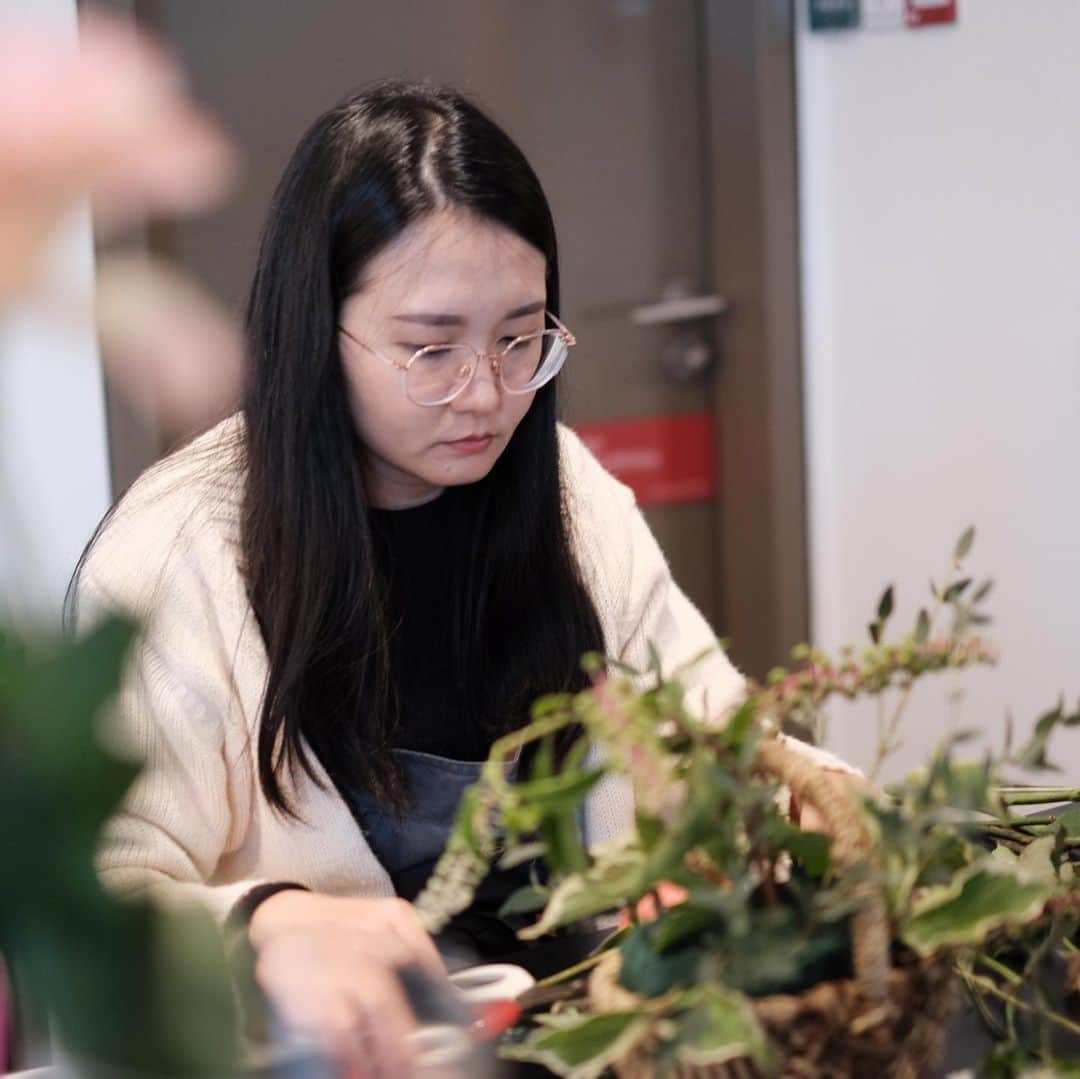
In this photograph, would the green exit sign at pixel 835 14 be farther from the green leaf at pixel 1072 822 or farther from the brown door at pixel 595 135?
the green leaf at pixel 1072 822

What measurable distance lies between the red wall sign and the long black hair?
1792mm

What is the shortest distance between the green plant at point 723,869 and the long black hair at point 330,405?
1.87ft

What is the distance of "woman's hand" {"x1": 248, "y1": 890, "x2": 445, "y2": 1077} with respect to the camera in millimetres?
437

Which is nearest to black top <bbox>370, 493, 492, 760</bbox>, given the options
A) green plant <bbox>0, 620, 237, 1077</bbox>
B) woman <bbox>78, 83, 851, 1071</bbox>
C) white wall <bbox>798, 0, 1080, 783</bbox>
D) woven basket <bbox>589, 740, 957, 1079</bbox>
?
woman <bbox>78, 83, 851, 1071</bbox>

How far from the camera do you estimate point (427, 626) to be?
1.48 m

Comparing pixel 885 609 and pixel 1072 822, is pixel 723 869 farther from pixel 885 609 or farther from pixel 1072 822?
pixel 1072 822

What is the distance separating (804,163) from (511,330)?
1.89 meters

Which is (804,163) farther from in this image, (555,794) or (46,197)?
(46,197)

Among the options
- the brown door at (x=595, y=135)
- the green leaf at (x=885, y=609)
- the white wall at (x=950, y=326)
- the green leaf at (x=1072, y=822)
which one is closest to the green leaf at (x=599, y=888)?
the green leaf at (x=885, y=609)

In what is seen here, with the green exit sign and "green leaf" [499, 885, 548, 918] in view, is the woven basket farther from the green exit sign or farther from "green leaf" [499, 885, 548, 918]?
the green exit sign

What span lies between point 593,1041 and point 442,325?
0.72 m

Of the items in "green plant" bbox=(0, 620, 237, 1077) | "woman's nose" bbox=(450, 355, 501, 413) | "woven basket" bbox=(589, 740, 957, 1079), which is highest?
"green plant" bbox=(0, 620, 237, 1077)

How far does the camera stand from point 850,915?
2.46 ft

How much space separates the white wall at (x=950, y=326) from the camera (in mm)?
2936
